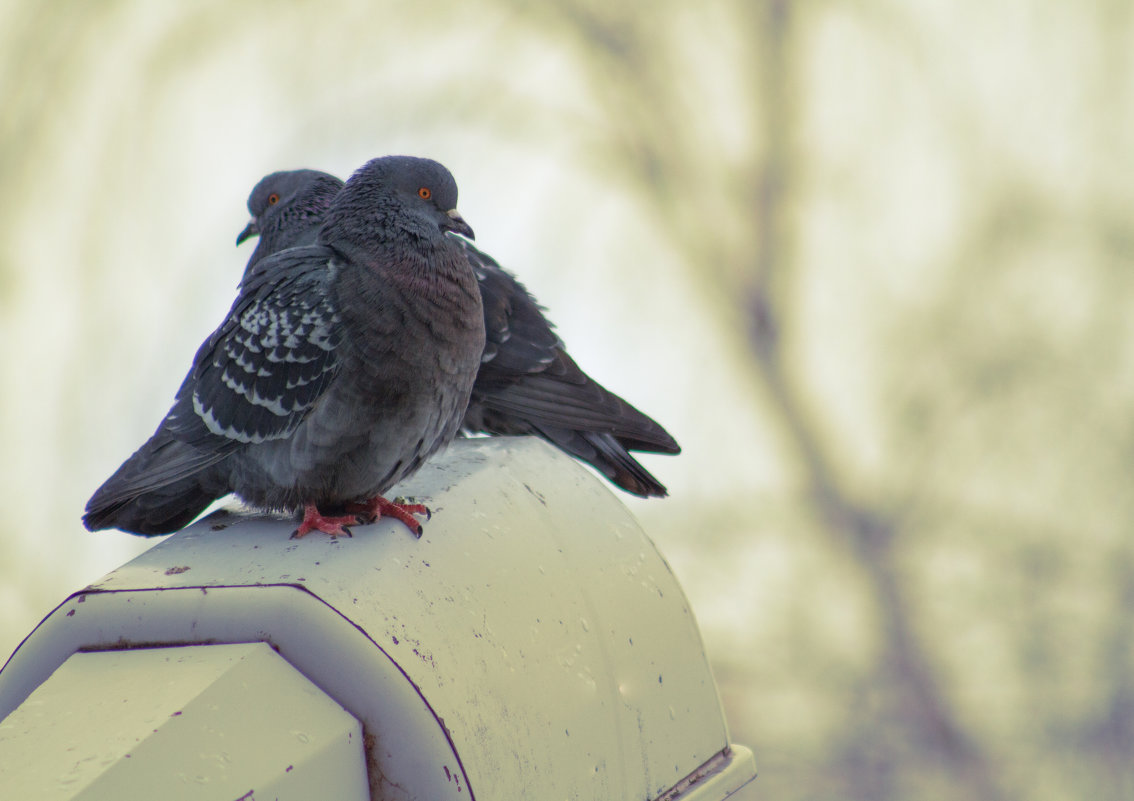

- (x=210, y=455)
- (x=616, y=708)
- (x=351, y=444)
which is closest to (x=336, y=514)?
(x=351, y=444)

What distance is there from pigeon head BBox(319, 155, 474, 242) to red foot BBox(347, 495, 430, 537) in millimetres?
488

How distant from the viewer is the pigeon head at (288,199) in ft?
7.93

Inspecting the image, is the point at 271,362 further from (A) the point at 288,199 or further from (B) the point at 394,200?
(A) the point at 288,199

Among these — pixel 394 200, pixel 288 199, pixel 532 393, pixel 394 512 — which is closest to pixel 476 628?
pixel 394 512

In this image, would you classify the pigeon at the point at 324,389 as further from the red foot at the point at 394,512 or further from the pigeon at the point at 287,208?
the pigeon at the point at 287,208

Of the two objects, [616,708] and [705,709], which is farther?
[705,709]

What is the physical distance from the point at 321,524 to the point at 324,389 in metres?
0.34

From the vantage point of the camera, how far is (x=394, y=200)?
1816 millimetres

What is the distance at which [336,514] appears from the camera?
1.64 metres

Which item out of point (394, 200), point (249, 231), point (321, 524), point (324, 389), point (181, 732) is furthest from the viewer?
point (249, 231)

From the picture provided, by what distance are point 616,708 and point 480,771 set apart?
0.95 ft

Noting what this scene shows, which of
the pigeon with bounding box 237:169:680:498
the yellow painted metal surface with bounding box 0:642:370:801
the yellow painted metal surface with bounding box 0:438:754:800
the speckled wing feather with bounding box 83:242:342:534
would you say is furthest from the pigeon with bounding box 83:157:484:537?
the pigeon with bounding box 237:169:680:498

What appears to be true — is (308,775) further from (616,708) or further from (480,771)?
(616,708)

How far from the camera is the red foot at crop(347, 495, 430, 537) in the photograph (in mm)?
1347
